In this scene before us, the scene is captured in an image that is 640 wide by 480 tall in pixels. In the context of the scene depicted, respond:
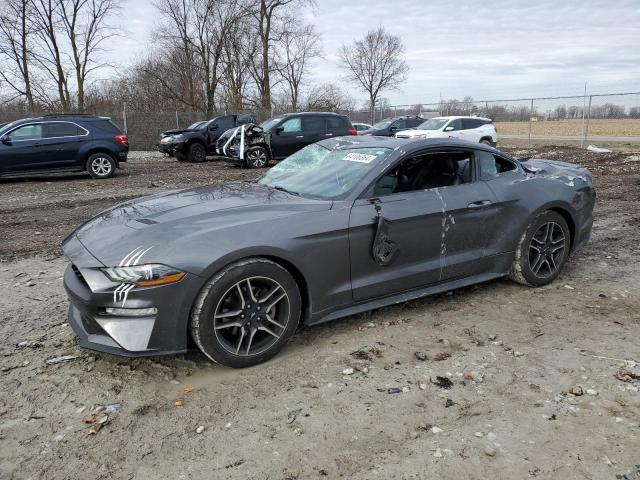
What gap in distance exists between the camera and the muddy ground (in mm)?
2391

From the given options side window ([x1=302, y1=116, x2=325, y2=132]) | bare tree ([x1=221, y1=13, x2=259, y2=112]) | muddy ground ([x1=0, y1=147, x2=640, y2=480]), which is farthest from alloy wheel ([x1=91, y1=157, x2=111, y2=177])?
bare tree ([x1=221, y1=13, x2=259, y2=112])

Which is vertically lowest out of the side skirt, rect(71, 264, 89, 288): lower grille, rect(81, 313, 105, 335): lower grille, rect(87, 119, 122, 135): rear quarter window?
the side skirt

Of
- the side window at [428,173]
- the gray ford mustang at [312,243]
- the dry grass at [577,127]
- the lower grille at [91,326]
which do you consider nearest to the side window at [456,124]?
the dry grass at [577,127]

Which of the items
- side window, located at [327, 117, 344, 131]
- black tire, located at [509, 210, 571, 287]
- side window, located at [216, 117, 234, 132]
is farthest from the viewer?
side window, located at [216, 117, 234, 132]

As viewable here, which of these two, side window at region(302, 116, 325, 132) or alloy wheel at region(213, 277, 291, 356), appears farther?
side window at region(302, 116, 325, 132)

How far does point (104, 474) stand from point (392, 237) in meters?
2.33

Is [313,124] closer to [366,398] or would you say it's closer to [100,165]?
[100,165]

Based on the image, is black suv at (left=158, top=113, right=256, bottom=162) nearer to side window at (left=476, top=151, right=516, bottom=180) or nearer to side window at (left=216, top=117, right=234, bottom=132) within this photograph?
side window at (left=216, top=117, right=234, bottom=132)

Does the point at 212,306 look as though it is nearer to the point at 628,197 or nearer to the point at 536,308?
the point at 536,308

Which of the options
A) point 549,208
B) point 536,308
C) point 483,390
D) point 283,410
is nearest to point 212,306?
point 283,410

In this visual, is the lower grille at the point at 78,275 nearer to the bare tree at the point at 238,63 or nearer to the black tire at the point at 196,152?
the black tire at the point at 196,152

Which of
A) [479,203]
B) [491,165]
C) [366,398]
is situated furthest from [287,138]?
[366,398]

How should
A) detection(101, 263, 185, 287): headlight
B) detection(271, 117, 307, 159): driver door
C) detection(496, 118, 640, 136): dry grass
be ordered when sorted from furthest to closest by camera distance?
detection(496, 118, 640, 136): dry grass < detection(271, 117, 307, 159): driver door < detection(101, 263, 185, 287): headlight

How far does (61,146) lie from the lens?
12.4 m
